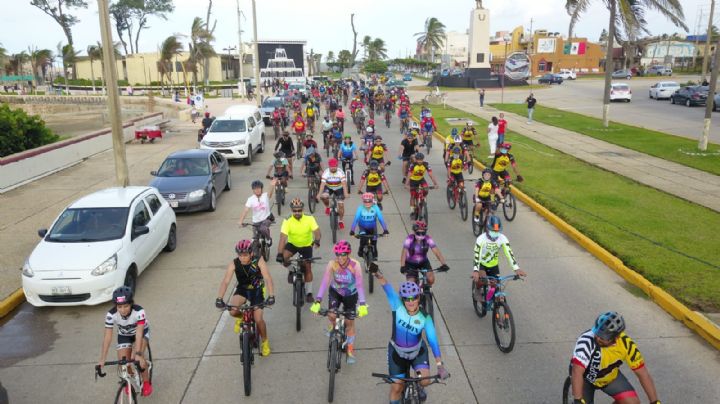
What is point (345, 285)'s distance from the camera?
22.0ft

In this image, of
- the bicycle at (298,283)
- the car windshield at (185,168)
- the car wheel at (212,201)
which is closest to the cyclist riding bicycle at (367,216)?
the bicycle at (298,283)

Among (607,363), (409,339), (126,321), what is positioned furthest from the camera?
(126,321)

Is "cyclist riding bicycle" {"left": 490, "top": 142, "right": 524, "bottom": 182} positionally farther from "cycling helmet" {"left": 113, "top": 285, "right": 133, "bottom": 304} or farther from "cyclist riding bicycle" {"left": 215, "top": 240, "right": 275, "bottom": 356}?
"cycling helmet" {"left": 113, "top": 285, "right": 133, "bottom": 304}

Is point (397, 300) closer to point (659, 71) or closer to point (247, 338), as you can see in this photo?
Answer: point (247, 338)

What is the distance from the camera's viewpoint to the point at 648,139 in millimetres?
24594

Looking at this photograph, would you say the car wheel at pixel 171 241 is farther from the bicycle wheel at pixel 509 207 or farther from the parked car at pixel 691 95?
the parked car at pixel 691 95

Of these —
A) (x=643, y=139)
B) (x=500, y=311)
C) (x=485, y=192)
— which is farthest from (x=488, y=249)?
(x=643, y=139)

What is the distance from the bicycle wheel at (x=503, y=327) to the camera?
7012 millimetres

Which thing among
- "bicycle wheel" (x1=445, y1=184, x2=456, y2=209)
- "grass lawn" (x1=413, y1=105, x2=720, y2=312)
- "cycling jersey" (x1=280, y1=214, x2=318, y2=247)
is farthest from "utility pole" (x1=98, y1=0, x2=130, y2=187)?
"grass lawn" (x1=413, y1=105, x2=720, y2=312)

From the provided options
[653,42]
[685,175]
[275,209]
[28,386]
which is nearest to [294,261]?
[28,386]

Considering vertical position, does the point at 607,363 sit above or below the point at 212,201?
above

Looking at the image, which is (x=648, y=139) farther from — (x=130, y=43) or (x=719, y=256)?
(x=130, y=43)

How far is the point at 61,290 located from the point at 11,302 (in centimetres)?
139

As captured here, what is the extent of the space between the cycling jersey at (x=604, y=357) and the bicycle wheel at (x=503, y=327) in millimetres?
2063
